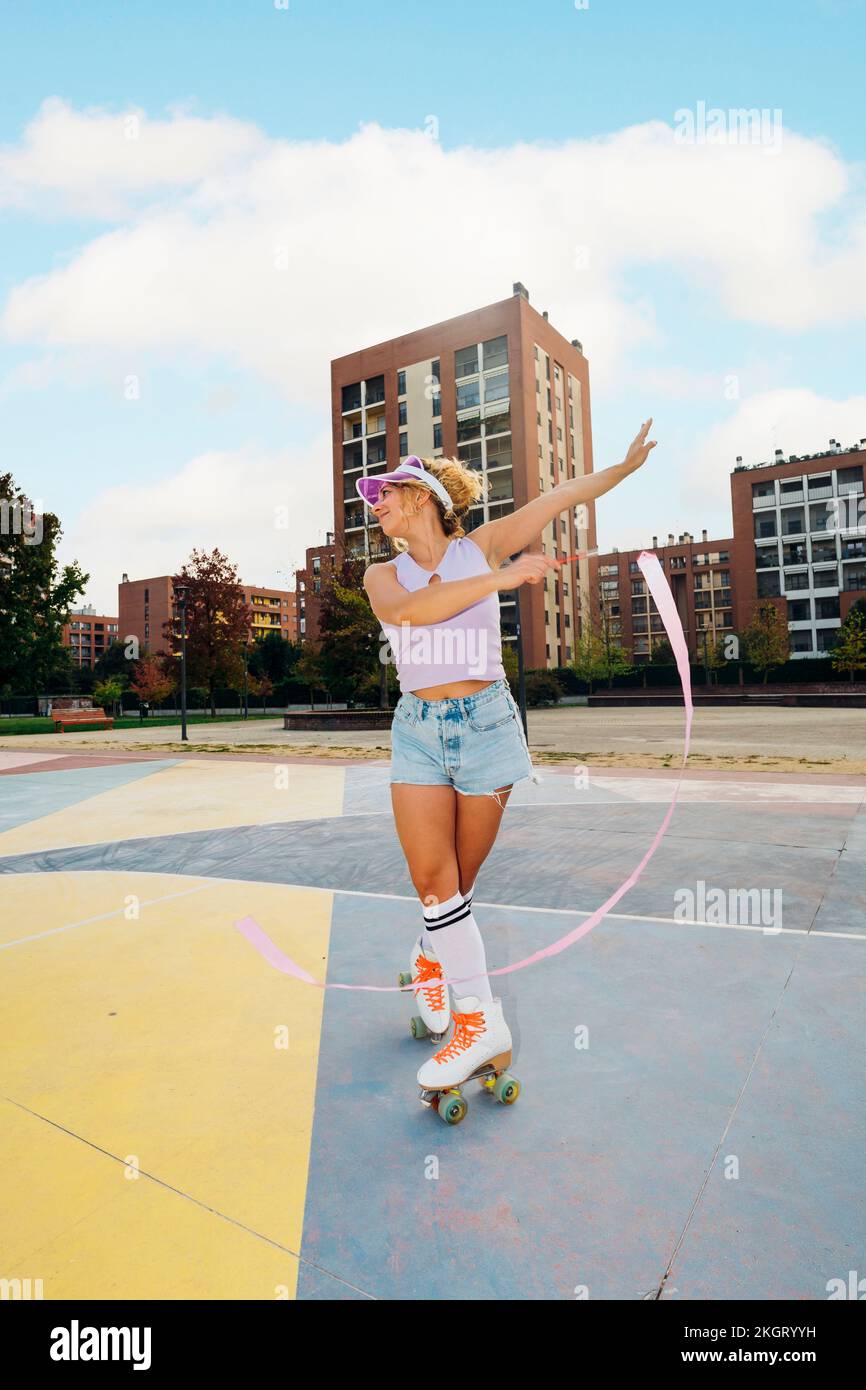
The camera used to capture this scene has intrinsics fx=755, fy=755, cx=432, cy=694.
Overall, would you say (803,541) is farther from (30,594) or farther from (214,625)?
(30,594)

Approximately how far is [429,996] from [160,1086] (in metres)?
0.90

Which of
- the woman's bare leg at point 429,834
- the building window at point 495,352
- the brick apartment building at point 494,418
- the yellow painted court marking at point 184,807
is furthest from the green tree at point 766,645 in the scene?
the woman's bare leg at point 429,834

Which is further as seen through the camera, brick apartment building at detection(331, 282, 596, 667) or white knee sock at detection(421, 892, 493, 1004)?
brick apartment building at detection(331, 282, 596, 667)

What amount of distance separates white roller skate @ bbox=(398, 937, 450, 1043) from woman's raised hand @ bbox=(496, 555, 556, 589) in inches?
53.2

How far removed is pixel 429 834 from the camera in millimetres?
2287

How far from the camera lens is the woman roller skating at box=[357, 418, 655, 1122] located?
2.26 m

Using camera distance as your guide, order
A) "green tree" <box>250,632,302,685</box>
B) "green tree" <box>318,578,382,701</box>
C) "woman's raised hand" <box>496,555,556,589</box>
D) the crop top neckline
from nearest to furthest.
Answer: "woman's raised hand" <box>496,555,556,589</box>, the crop top neckline, "green tree" <box>318,578,382,701</box>, "green tree" <box>250,632,302,685</box>

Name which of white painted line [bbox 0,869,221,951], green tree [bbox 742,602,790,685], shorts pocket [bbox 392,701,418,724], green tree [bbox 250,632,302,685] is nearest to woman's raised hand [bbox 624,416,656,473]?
shorts pocket [bbox 392,701,418,724]

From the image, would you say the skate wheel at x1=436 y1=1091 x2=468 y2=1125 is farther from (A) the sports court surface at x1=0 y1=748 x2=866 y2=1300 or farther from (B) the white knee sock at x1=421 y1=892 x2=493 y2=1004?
(B) the white knee sock at x1=421 y1=892 x2=493 y2=1004

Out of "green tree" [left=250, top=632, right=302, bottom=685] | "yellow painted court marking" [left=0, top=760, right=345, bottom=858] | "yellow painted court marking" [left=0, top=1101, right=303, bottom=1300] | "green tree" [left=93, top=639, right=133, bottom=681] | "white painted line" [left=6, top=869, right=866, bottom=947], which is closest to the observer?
"yellow painted court marking" [left=0, top=1101, right=303, bottom=1300]

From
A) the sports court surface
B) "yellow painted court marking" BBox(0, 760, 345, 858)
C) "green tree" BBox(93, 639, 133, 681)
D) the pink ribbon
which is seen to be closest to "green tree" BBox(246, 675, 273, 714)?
"yellow painted court marking" BBox(0, 760, 345, 858)

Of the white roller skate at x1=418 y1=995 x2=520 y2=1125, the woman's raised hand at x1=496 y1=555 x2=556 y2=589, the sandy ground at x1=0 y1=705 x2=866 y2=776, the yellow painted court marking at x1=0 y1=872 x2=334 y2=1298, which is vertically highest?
the woman's raised hand at x1=496 y1=555 x2=556 y2=589

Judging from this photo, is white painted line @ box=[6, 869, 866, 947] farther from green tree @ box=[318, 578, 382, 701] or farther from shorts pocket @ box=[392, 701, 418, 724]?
green tree @ box=[318, 578, 382, 701]

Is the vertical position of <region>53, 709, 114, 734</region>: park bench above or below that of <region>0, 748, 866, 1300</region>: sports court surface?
above
